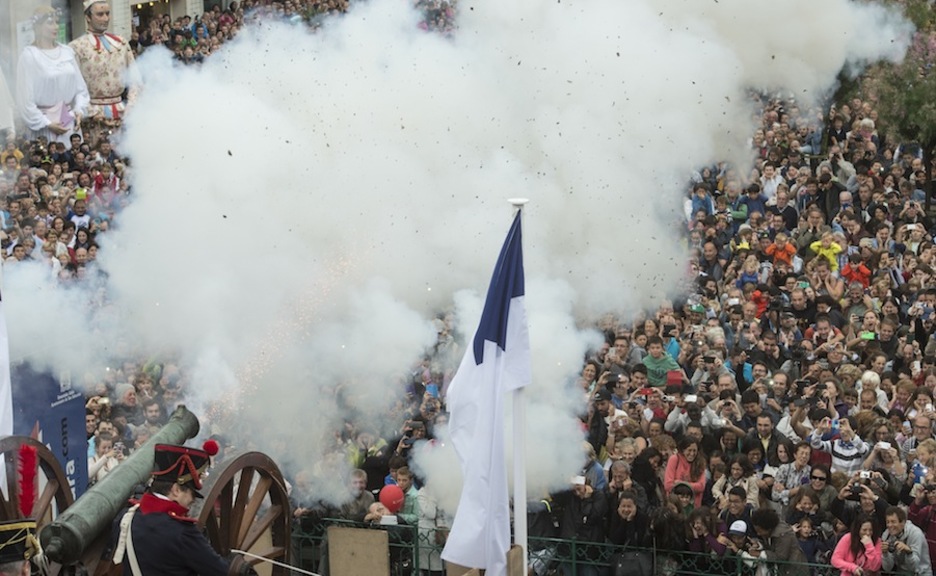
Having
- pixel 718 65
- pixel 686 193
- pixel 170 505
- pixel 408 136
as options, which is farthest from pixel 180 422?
pixel 686 193

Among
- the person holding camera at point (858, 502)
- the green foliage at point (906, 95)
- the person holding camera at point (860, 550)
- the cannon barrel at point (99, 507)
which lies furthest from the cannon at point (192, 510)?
the green foliage at point (906, 95)

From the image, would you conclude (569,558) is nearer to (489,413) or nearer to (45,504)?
(489,413)

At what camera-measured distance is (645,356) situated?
14.1 meters

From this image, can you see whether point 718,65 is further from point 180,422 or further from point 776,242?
point 180,422

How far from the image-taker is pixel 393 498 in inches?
460

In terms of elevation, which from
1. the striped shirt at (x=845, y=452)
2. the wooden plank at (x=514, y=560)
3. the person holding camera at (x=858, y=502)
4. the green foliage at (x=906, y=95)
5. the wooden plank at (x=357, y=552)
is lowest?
the wooden plank at (x=514, y=560)

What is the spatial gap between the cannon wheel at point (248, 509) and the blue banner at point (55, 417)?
1.49 m

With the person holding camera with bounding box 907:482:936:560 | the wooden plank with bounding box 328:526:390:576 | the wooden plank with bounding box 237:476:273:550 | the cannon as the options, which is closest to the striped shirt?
the person holding camera with bounding box 907:482:936:560

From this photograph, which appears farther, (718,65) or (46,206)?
(46,206)

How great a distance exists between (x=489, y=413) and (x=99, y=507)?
2.07 metres

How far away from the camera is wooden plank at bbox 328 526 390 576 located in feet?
36.4

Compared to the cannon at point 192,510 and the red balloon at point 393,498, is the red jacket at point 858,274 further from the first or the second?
the cannon at point 192,510

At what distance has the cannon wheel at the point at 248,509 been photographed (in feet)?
31.1

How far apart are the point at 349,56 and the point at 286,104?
620 mm
